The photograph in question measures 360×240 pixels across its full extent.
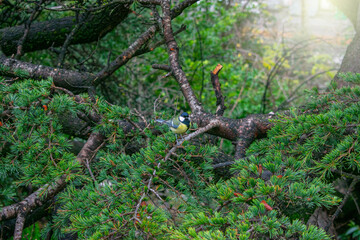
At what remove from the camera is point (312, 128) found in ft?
4.38

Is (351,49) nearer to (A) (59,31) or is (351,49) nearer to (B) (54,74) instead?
(B) (54,74)

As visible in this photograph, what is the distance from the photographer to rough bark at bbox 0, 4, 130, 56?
2946 mm

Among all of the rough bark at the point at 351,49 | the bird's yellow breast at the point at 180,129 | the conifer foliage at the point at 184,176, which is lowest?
the rough bark at the point at 351,49

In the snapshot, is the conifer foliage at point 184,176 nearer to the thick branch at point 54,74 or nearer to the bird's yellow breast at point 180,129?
the bird's yellow breast at point 180,129

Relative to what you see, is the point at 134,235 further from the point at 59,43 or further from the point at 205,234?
the point at 59,43

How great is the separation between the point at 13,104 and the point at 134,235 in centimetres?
106

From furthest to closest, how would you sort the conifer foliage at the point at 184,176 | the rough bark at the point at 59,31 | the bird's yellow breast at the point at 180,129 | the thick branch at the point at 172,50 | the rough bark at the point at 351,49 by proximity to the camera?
the rough bark at the point at 59,31 < the rough bark at the point at 351,49 < the thick branch at the point at 172,50 < the bird's yellow breast at the point at 180,129 < the conifer foliage at the point at 184,176

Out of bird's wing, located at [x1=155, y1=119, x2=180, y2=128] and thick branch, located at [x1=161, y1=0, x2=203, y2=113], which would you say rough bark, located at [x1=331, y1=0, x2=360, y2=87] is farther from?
bird's wing, located at [x1=155, y1=119, x2=180, y2=128]

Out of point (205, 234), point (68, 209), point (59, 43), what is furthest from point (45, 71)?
point (205, 234)

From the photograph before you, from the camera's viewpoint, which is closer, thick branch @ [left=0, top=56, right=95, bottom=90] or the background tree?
the background tree

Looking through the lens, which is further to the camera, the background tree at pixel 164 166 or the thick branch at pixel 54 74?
the thick branch at pixel 54 74

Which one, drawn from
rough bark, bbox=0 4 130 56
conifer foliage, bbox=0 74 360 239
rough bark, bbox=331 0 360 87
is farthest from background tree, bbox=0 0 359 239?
rough bark, bbox=331 0 360 87

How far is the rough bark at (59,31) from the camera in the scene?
2946mm

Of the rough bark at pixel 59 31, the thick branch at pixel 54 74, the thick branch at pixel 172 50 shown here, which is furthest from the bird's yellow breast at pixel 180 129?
the rough bark at pixel 59 31
